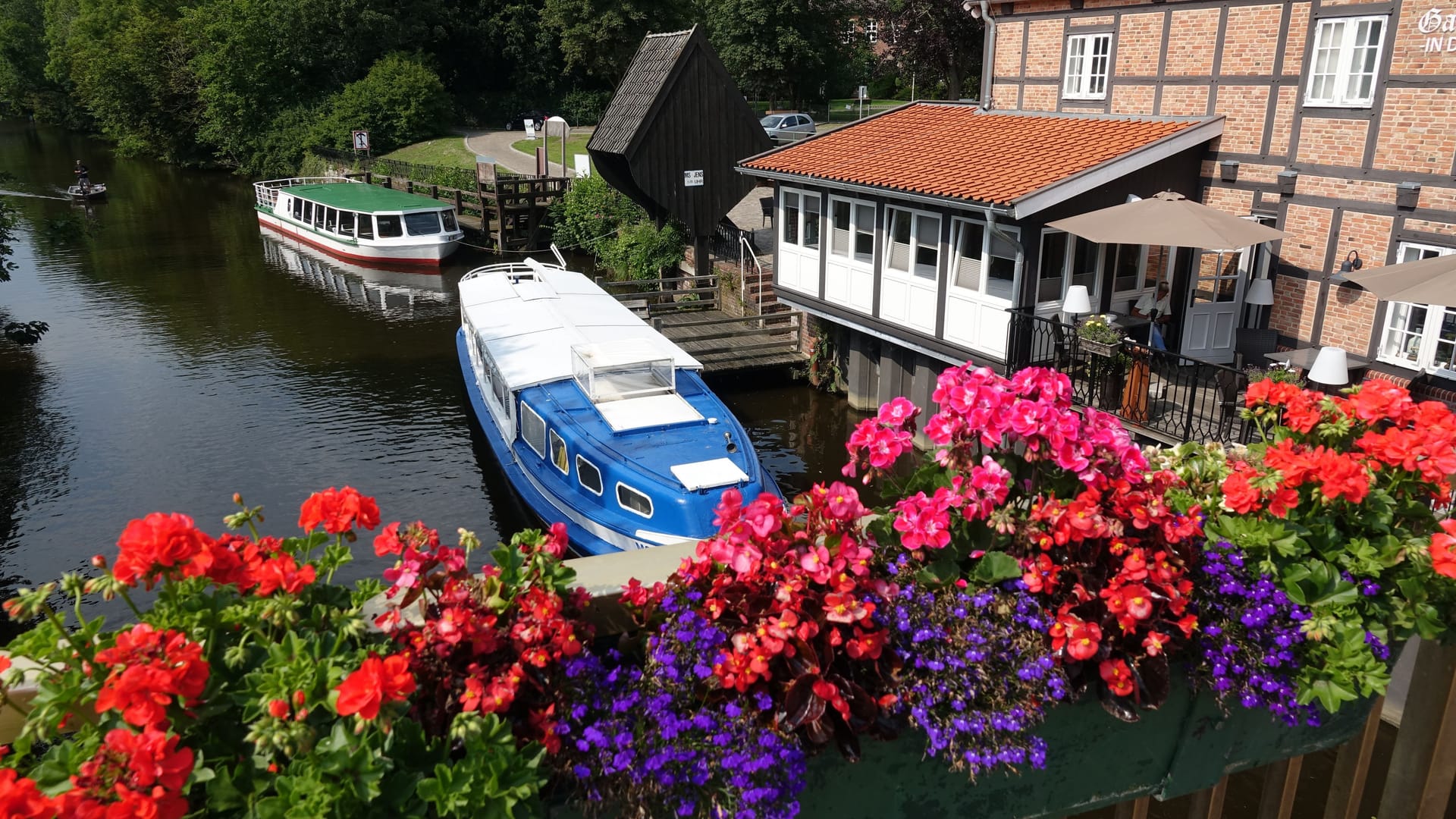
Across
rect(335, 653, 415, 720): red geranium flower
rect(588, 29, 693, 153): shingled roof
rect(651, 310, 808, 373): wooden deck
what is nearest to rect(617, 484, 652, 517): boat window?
rect(651, 310, 808, 373): wooden deck

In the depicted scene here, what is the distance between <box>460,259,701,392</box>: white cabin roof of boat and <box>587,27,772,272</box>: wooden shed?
19.7 ft

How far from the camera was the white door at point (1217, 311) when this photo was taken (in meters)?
14.9

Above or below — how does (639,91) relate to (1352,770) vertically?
above

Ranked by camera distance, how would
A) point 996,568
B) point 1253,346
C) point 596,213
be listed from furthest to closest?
point 596,213
point 1253,346
point 996,568

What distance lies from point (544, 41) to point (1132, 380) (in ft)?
171

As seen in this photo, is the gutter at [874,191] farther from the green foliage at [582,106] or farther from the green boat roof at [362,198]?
the green foliage at [582,106]

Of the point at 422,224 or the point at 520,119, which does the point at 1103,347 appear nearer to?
the point at 422,224

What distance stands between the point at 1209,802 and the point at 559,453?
36.5 feet

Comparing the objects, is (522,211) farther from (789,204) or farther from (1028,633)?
(1028,633)

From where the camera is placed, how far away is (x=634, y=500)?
487 inches

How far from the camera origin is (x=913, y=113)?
A: 1997 cm

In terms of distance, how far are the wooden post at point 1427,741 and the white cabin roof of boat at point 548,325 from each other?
11427 millimetres

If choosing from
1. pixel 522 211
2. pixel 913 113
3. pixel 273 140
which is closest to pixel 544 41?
pixel 273 140

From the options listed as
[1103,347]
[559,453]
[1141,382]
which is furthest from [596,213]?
[1141,382]
